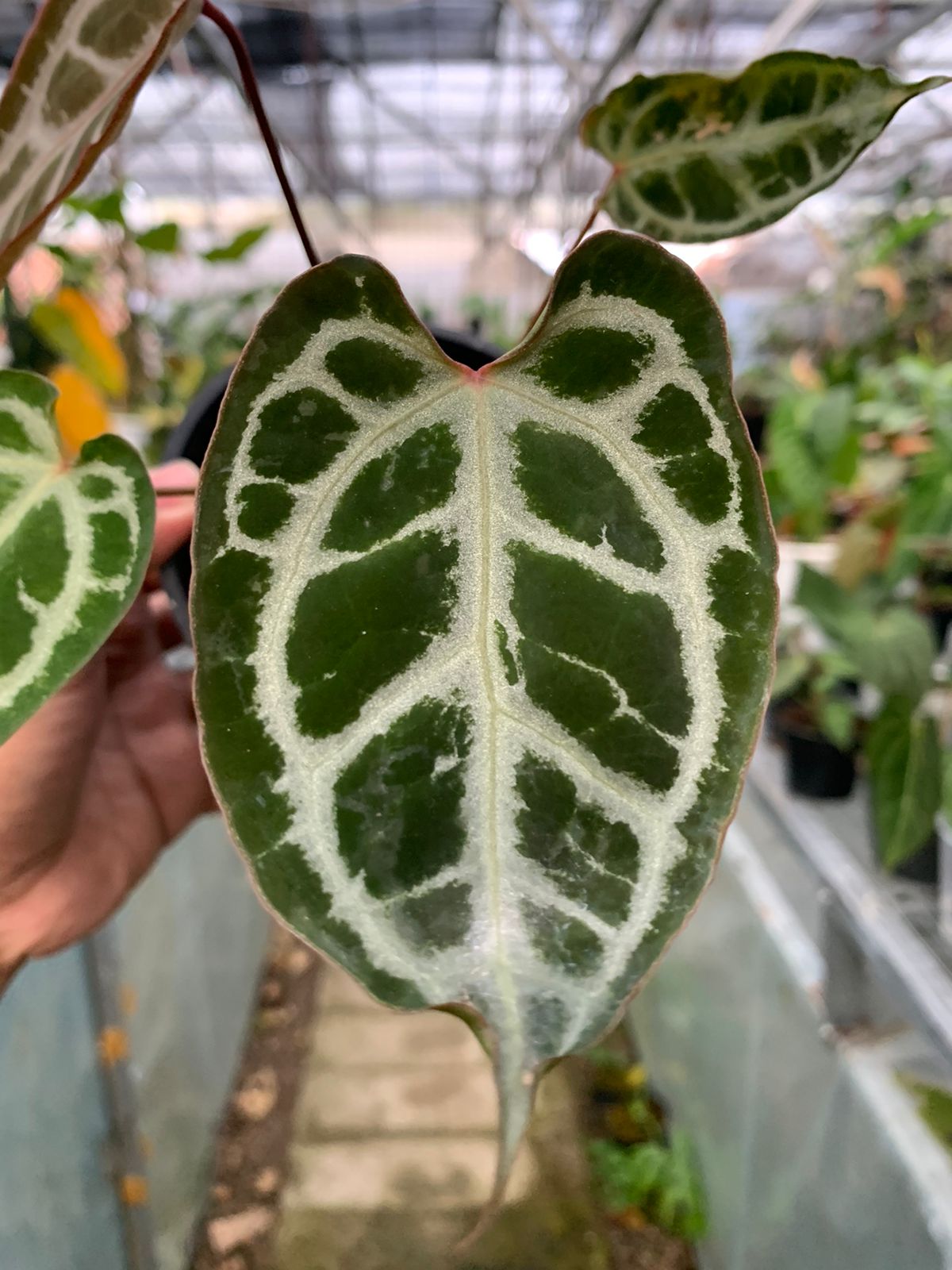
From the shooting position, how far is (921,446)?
4.77 ft

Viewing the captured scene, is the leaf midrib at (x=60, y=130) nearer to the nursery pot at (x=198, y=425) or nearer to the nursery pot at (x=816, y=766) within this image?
the nursery pot at (x=198, y=425)

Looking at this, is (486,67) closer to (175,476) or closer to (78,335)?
(78,335)

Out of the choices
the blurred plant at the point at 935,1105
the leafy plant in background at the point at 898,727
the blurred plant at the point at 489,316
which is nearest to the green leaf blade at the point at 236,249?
the leafy plant in background at the point at 898,727

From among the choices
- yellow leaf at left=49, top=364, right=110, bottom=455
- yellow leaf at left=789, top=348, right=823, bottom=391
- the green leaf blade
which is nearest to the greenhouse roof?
the green leaf blade

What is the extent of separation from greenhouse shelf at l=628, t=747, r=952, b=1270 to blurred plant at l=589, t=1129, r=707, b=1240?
4 cm

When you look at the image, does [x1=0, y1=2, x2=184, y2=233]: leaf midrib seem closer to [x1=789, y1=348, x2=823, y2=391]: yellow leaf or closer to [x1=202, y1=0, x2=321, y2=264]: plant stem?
[x1=202, y1=0, x2=321, y2=264]: plant stem

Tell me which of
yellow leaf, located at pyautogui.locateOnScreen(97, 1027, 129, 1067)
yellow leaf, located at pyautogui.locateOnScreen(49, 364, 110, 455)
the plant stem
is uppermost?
yellow leaf, located at pyautogui.locateOnScreen(49, 364, 110, 455)

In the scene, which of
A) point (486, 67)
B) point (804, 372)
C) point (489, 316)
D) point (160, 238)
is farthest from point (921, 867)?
point (486, 67)

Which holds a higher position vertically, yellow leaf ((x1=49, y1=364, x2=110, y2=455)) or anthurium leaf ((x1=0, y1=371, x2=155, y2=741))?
yellow leaf ((x1=49, y1=364, x2=110, y2=455))

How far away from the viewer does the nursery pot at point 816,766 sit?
121cm

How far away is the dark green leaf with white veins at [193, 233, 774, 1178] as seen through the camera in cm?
30

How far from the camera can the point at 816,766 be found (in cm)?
121

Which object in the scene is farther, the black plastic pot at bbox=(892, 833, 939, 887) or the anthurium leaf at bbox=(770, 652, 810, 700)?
the anthurium leaf at bbox=(770, 652, 810, 700)

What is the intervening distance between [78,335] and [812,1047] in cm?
134
